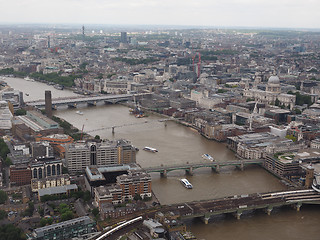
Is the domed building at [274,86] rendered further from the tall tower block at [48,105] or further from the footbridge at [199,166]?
the tall tower block at [48,105]

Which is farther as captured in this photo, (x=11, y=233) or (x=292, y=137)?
(x=292, y=137)

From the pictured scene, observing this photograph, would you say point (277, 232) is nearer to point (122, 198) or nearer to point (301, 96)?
point (122, 198)

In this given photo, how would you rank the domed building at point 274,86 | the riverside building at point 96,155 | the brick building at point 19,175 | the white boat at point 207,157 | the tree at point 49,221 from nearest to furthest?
the tree at point 49,221 → the brick building at point 19,175 → the riverside building at point 96,155 → the white boat at point 207,157 → the domed building at point 274,86

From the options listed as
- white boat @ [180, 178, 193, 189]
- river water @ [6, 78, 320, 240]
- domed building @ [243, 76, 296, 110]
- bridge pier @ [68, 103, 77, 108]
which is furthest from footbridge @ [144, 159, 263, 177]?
bridge pier @ [68, 103, 77, 108]

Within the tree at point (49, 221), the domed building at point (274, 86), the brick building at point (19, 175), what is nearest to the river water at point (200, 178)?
the tree at point (49, 221)

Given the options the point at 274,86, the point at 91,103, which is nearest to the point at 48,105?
the point at 91,103

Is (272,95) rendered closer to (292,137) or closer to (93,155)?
(292,137)
